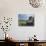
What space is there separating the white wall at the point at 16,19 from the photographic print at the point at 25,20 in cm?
14

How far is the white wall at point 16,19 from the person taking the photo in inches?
194

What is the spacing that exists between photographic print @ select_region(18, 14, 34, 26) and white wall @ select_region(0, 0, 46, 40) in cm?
14

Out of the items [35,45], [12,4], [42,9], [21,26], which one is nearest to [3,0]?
[12,4]

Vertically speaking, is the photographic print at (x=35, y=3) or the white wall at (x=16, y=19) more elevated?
the photographic print at (x=35, y=3)

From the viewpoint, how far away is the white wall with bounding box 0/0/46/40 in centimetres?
492

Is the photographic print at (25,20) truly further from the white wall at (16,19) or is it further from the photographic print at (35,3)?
the photographic print at (35,3)

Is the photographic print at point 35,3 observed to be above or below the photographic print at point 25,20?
above

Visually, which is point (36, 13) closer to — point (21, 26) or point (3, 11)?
point (21, 26)

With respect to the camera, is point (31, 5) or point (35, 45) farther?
point (31, 5)

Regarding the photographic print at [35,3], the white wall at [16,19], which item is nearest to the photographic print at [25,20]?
the white wall at [16,19]

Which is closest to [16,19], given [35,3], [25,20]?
[25,20]

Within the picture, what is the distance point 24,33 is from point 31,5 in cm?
113

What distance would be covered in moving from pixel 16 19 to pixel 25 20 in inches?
13.8

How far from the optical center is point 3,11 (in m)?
4.91
